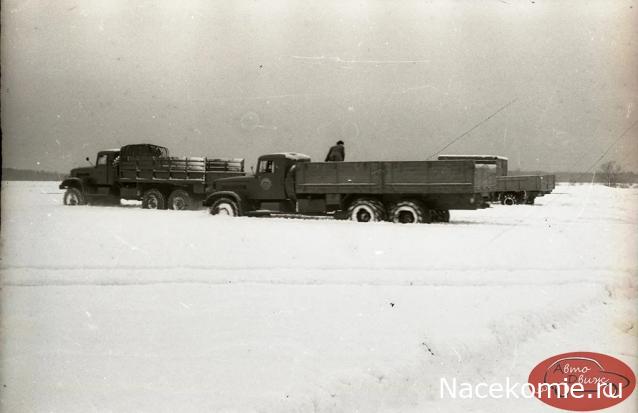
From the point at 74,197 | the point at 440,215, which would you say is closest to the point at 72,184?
the point at 74,197

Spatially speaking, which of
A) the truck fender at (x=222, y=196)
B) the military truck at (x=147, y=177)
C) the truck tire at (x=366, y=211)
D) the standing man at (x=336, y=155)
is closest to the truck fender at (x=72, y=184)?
the military truck at (x=147, y=177)

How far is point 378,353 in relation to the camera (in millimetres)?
4633

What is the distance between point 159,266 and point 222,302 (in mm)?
2000

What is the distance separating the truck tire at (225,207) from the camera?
48.8 ft

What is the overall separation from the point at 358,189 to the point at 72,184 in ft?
35.6

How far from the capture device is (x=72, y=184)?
19156 millimetres

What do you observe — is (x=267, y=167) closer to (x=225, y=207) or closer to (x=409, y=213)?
(x=225, y=207)

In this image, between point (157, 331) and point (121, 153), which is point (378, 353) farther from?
point (121, 153)

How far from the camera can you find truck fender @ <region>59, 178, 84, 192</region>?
62.4 feet

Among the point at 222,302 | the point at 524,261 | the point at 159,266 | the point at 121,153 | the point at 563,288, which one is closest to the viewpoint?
the point at 222,302

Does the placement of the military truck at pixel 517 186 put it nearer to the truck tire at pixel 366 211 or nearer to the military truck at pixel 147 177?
the truck tire at pixel 366 211

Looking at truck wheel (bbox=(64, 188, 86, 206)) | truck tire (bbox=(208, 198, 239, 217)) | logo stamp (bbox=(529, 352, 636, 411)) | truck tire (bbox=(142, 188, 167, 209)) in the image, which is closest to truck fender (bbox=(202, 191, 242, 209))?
truck tire (bbox=(208, 198, 239, 217))

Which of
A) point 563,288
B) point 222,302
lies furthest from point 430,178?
point 222,302

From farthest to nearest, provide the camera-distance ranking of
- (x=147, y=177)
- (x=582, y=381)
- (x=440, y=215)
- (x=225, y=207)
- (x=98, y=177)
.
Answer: (x=98, y=177)
(x=147, y=177)
(x=225, y=207)
(x=440, y=215)
(x=582, y=381)
